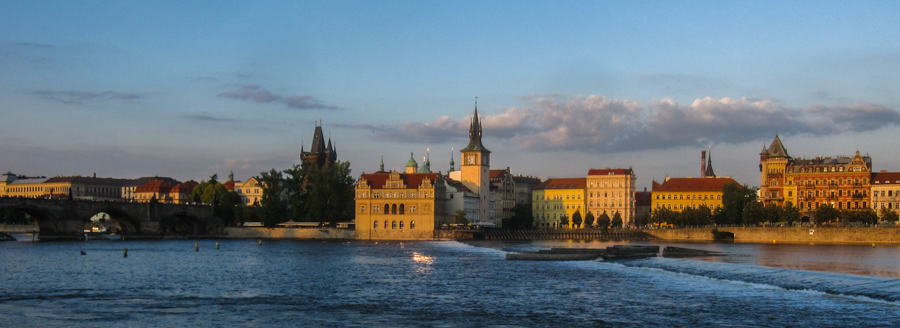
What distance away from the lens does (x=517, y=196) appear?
186375 millimetres

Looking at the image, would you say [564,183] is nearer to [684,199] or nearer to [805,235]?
[684,199]

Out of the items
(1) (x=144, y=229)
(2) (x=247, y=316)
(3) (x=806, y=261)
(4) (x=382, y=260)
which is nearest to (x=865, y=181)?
(3) (x=806, y=261)

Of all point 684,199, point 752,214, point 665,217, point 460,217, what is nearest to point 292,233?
point 460,217

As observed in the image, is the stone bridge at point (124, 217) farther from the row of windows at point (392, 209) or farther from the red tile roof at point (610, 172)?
the red tile roof at point (610, 172)

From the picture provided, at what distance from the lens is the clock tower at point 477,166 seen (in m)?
156

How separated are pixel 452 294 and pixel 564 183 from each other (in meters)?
133

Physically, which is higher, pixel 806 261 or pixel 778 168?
pixel 778 168

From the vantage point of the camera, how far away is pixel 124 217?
126 m

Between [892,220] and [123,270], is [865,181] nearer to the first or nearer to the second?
[892,220]

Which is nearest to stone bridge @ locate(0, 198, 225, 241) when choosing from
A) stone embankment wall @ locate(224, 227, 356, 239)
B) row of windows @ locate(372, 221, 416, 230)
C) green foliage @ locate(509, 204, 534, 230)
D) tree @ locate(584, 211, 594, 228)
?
stone embankment wall @ locate(224, 227, 356, 239)

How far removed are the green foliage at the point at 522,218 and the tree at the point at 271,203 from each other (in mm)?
44666

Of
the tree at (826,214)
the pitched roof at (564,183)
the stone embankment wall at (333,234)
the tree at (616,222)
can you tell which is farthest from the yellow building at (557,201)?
the tree at (826,214)

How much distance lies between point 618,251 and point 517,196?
11563cm

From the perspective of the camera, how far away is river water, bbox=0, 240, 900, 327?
31.7 meters
